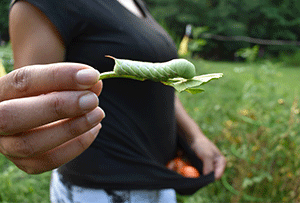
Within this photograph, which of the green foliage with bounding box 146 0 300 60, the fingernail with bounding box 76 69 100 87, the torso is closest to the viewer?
the fingernail with bounding box 76 69 100 87

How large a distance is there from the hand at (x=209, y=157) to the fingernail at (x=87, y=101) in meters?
0.63

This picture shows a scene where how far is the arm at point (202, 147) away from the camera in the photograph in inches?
35.4

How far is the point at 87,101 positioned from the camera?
13.9 inches

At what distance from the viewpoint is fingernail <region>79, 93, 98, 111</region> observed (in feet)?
1.15

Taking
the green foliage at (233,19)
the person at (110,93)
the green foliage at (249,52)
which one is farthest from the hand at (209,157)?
the green foliage at (233,19)

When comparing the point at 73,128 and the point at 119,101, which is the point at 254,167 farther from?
the point at 73,128

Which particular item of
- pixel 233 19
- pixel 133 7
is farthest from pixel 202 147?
pixel 233 19

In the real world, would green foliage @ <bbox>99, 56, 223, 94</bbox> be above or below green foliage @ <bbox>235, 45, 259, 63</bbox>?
above

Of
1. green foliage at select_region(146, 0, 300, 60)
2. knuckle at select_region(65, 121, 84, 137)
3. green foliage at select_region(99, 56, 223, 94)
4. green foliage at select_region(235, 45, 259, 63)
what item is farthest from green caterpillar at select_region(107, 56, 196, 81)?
green foliage at select_region(146, 0, 300, 60)

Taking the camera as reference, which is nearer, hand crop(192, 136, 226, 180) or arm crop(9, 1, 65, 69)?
arm crop(9, 1, 65, 69)

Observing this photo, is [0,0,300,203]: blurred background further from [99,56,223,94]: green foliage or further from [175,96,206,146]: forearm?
[99,56,223,94]: green foliage

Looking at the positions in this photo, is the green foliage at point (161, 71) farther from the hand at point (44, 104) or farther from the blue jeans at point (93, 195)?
the blue jeans at point (93, 195)

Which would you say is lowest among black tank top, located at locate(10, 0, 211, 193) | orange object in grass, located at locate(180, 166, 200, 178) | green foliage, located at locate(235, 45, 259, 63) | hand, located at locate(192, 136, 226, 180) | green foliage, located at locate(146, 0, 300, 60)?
green foliage, located at locate(146, 0, 300, 60)

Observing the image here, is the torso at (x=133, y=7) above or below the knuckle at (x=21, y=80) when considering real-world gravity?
below
